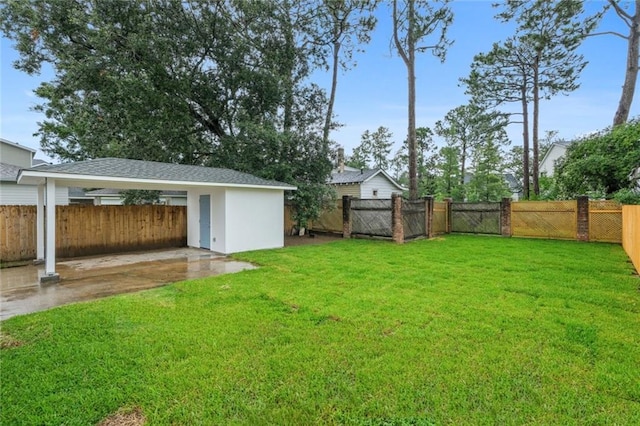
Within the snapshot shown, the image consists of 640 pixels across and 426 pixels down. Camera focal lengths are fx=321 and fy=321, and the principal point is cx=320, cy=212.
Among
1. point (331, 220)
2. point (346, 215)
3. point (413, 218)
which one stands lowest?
point (331, 220)

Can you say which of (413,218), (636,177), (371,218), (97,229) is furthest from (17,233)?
(636,177)

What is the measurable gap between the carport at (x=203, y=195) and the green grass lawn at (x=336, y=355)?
3.83 metres

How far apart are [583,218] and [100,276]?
15372 mm

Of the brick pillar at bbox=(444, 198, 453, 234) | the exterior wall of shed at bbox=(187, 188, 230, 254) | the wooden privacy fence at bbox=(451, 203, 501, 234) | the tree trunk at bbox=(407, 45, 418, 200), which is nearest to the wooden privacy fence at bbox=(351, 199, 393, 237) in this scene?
the tree trunk at bbox=(407, 45, 418, 200)

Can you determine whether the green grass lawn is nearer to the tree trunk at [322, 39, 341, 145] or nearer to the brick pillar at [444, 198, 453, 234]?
the brick pillar at [444, 198, 453, 234]

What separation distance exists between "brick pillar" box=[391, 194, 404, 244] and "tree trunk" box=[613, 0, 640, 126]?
10.2 metres

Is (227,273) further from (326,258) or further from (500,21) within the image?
(500,21)

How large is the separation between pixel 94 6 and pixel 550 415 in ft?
53.7

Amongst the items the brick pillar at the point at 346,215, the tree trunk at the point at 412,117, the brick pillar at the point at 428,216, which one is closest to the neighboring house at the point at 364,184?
the brick pillar at the point at 346,215

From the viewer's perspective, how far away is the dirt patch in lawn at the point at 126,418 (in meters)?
2.32

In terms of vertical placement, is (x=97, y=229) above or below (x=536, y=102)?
below

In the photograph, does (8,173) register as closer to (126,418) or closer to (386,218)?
(386,218)

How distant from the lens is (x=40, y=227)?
8414mm

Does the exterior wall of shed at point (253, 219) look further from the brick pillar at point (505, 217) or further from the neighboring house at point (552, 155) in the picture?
the neighboring house at point (552, 155)
